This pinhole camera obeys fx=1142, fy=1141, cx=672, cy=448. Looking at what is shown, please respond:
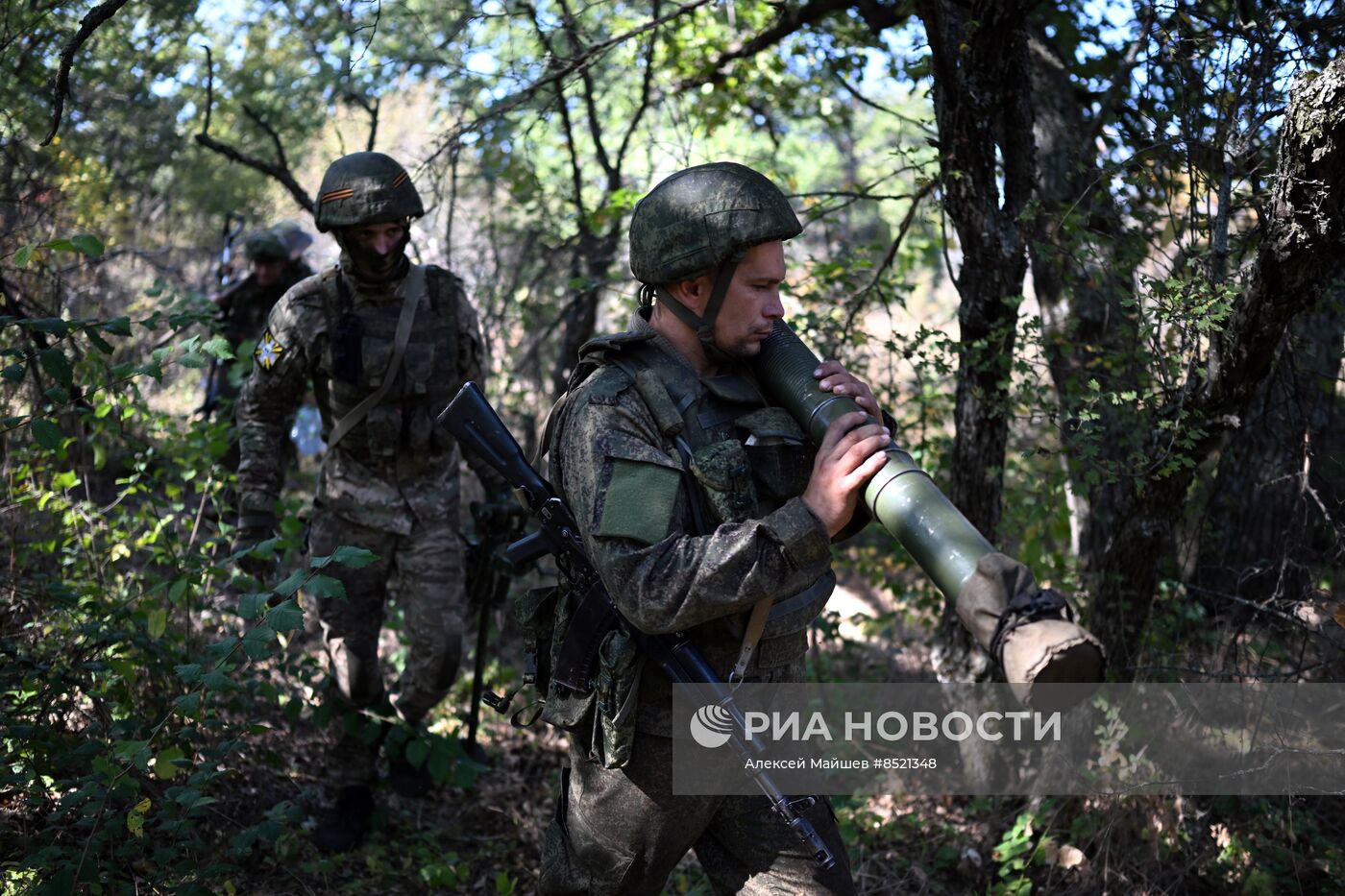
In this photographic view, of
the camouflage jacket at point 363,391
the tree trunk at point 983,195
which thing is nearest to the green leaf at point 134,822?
the camouflage jacket at point 363,391

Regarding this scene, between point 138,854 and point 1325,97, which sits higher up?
point 1325,97

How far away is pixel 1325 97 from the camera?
289 centimetres

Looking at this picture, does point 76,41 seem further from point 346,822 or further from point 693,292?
point 346,822

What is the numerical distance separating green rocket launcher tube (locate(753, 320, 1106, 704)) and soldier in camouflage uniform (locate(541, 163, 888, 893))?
88 mm

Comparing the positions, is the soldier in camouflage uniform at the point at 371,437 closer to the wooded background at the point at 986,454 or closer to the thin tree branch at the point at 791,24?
the wooded background at the point at 986,454

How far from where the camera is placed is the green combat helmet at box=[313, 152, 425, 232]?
4.37 metres

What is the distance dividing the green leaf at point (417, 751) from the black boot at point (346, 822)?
0.73 ft

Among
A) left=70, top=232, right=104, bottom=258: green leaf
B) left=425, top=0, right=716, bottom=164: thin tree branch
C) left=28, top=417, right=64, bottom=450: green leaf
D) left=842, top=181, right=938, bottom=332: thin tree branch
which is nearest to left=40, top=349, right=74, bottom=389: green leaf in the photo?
left=28, top=417, right=64, bottom=450: green leaf

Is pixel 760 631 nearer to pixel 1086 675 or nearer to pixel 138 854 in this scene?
pixel 1086 675

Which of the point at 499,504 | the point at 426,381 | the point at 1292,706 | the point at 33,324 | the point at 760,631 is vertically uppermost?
the point at 426,381

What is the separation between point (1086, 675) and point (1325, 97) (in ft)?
6.26

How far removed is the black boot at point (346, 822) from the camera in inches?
172

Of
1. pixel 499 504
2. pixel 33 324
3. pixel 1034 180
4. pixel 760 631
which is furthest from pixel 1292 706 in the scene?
pixel 33 324

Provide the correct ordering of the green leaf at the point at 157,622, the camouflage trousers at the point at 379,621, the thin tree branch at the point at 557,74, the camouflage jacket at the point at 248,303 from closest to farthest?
the green leaf at the point at 157,622 → the camouflage trousers at the point at 379,621 → the thin tree branch at the point at 557,74 → the camouflage jacket at the point at 248,303
